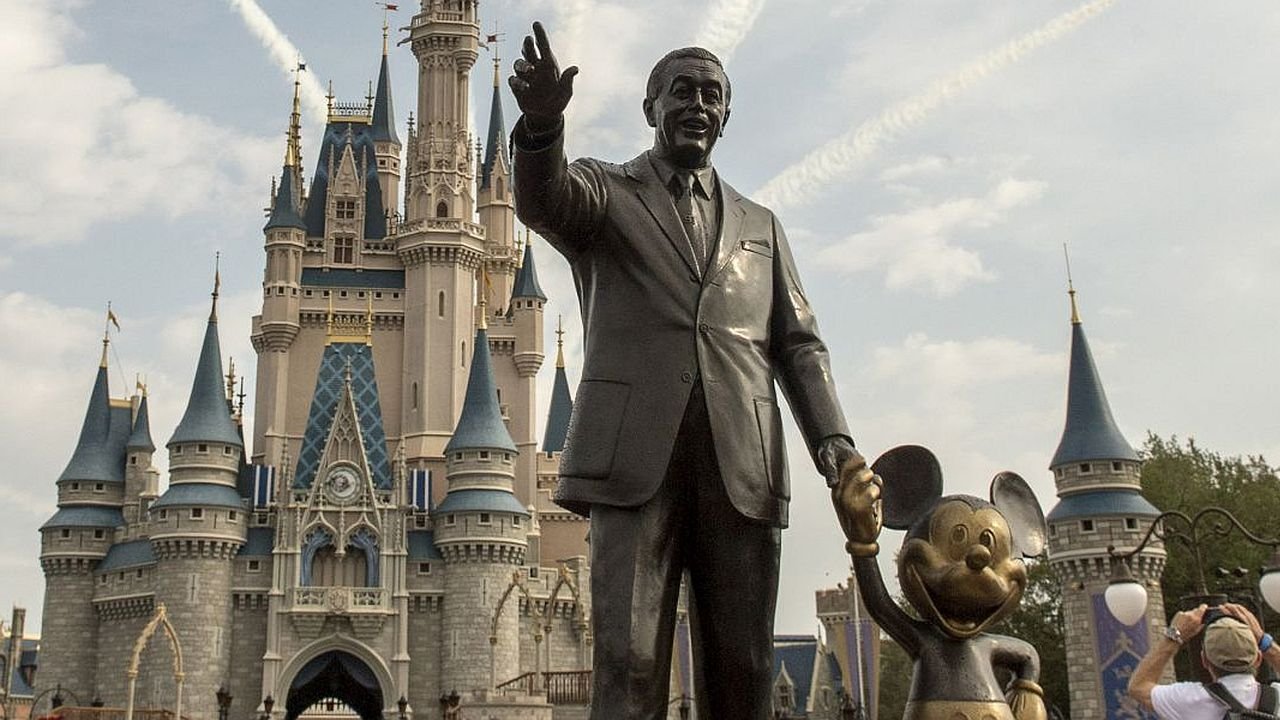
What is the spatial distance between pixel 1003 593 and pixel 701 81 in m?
2.09

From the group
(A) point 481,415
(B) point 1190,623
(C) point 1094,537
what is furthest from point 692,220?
(A) point 481,415

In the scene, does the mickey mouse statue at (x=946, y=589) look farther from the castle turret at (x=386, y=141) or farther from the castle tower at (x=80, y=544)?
the castle turret at (x=386, y=141)

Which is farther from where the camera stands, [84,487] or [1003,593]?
[84,487]

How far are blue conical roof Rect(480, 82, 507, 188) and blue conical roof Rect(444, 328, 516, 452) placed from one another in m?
11.7

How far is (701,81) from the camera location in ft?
15.5

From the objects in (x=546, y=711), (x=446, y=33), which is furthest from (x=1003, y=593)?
(x=446, y=33)

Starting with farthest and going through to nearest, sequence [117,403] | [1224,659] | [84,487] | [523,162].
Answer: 1. [117,403]
2. [84,487]
3. [1224,659]
4. [523,162]

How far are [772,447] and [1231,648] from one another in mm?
2242

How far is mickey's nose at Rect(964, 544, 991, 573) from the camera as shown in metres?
4.73

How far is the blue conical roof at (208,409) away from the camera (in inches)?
1839

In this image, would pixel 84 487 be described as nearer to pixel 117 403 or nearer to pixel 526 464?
pixel 117 403

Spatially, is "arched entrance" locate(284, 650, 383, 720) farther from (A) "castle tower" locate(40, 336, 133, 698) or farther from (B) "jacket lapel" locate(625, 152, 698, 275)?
(B) "jacket lapel" locate(625, 152, 698, 275)

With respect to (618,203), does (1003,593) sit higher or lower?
lower

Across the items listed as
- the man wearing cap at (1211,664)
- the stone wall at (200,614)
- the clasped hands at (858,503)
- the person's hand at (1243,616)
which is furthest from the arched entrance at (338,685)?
the clasped hands at (858,503)
